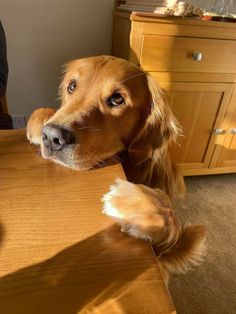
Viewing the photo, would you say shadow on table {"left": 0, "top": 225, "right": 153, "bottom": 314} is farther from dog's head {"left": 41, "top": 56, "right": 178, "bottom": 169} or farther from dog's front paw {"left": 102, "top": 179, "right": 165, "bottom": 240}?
dog's head {"left": 41, "top": 56, "right": 178, "bottom": 169}

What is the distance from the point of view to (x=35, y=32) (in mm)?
2146

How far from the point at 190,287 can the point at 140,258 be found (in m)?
1.27

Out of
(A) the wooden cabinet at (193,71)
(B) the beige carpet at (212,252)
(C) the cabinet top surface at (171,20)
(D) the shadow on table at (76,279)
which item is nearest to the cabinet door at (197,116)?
(A) the wooden cabinet at (193,71)

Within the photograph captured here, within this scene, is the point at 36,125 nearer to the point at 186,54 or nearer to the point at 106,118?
the point at 106,118

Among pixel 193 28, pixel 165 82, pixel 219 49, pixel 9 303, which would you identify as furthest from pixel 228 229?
pixel 9 303

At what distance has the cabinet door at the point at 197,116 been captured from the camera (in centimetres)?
195

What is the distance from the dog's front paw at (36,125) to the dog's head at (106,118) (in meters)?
0.05

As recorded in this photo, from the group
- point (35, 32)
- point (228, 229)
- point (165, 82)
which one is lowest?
point (228, 229)

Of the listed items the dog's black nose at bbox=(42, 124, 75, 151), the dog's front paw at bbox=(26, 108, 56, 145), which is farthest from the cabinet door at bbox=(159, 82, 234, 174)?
the dog's black nose at bbox=(42, 124, 75, 151)

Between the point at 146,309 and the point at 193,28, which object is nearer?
the point at 146,309

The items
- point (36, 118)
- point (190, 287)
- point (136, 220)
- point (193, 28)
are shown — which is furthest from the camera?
point (193, 28)

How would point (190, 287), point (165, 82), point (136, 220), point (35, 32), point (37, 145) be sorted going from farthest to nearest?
point (35, 32), point (165, 82), point (190, 287), point (37, 145), point (136, 220)

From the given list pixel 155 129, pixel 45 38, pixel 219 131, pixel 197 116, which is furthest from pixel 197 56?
pixel 45 38

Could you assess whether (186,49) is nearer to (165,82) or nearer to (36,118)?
(165,82)
